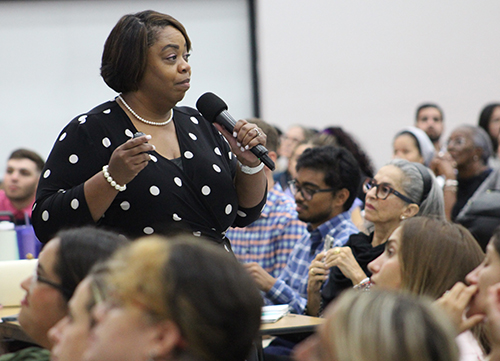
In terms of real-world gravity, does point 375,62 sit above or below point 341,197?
above

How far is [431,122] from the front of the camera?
20.1 feet

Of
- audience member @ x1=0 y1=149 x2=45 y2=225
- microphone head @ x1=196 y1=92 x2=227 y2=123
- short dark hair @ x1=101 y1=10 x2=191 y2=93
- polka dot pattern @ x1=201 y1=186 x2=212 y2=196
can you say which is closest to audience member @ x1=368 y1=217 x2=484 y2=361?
polka dot pattern @ x1=201 y1=186 x2=212 y2=196

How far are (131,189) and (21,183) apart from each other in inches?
107

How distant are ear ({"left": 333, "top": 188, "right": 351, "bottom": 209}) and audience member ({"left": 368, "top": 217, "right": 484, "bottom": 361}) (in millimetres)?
1308

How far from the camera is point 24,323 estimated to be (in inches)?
58.8

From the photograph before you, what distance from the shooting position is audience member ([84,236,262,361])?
3.49ft

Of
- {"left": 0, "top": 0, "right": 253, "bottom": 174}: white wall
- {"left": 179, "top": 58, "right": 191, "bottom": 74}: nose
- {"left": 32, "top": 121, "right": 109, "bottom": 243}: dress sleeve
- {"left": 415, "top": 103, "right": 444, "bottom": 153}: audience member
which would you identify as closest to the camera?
{"left": 32, "top": 121, "right": 109, "bottom": 243}: dress sleeve

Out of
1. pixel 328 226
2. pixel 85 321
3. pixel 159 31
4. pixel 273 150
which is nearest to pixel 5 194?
pixel 273 150

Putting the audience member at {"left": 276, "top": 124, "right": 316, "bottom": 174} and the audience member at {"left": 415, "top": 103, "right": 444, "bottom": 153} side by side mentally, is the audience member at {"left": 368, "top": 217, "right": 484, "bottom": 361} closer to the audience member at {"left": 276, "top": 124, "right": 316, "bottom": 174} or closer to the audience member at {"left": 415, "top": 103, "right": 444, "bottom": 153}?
the audience member at {"left": 276, "top": 124, "right": 316, "bottom": 174}

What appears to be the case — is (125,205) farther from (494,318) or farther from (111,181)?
(494,318)

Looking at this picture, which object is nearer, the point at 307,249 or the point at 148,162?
the point at 148,162

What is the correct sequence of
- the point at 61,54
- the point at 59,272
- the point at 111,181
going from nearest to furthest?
the point at 59,272 → the point at 111,181 → the point at 61,54

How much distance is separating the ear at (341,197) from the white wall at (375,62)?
3636 millimetres

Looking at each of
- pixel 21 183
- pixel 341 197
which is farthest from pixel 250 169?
pixel 21 183
